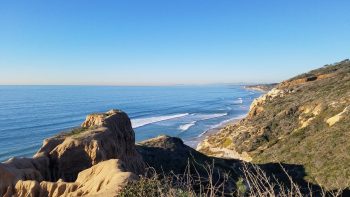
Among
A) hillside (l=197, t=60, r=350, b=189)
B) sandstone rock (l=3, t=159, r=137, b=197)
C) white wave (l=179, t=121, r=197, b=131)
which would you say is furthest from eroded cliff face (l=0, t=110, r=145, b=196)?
white wave (l=179, t=121, r=197, b=131)

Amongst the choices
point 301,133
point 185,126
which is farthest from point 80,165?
point 185,126

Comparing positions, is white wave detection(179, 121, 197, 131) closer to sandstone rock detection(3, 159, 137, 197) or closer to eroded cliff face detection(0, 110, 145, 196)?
eroded cliff face detection(0, 110, 145, 196)

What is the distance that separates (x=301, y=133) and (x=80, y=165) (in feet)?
129

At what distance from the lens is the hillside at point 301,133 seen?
4266cm

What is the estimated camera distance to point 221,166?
153 ft

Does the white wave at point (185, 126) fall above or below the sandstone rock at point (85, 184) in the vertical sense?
below

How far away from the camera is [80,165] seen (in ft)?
82.0

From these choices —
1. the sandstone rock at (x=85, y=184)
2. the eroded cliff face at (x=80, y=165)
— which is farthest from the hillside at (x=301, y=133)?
the sandstone rock at (x=85, y=184)

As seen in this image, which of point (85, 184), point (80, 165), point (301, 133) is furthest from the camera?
point (301, 133)

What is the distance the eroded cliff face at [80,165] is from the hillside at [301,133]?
1960cm

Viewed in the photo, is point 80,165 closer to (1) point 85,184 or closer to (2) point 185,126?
(1) point 85,184

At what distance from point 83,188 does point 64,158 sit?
315 inches

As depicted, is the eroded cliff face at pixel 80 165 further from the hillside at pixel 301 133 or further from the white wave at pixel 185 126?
the white wave at pixel 185 126

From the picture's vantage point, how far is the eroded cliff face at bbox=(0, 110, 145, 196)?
1755 centimetres
